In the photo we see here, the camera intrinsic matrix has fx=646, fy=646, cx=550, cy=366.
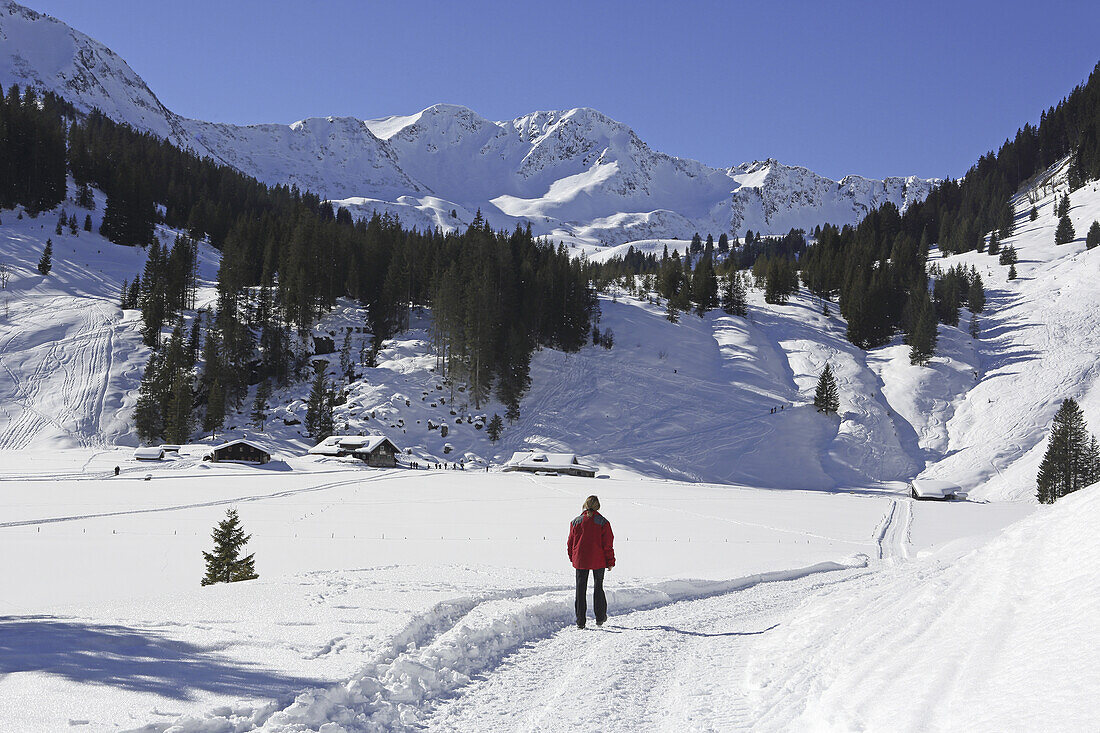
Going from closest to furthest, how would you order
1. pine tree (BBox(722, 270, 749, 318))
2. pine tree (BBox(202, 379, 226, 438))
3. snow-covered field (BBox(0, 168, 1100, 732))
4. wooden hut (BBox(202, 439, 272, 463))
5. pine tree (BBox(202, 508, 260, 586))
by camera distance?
snow-covered field (BBox(0, 168, 1100, 732)) < pine tree (BBox(202, 508, 260, 586)) < wooden hut (BBox(202, 439, 272, 463)) < pine tree (BBox(202, 379, 226, 438)) < pine tree (BBox(722, 270, 749, 318))

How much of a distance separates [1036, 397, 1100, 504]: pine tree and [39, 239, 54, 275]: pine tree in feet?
364

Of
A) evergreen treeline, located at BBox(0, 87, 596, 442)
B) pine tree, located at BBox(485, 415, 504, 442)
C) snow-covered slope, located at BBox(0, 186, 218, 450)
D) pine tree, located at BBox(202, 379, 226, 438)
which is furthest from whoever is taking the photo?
evergreen treeline, located at BBox(0, 87, 596, 442)

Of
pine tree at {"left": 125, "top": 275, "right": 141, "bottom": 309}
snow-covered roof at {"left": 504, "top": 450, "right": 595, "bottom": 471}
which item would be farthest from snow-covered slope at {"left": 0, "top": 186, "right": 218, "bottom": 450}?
snow-covered roof at {"left": 504, "top": 450, "right": 595, "bottom": 471}

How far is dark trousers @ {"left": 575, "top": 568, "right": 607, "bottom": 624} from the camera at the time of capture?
29.3 ft

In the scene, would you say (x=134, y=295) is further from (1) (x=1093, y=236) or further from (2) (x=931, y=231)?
(2) (x=931, y=231)

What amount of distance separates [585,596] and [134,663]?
5255 millimetres

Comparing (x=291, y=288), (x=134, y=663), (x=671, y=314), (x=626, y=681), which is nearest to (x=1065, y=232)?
(x=671, y=314)

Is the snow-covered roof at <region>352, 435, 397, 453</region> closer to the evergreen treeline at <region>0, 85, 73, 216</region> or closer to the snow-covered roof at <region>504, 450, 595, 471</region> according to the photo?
the snow-covered roof at <region>504, 450, 595, 471</region>

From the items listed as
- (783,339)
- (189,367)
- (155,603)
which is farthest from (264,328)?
(155,603)

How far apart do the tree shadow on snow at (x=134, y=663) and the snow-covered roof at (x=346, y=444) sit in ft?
164

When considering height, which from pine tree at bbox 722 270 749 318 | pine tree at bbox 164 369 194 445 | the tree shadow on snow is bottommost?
the tree shadow on snow

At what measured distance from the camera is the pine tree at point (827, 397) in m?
65.7

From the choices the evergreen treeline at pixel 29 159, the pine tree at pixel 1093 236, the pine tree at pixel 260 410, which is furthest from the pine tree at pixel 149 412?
the pine tree at pixel 1093 236

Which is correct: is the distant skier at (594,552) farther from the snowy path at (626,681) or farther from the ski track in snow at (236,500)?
the ski track in snow at (236,500)
